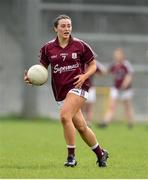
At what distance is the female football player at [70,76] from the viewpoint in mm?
10508

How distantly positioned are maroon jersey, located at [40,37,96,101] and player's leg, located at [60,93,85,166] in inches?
6.2

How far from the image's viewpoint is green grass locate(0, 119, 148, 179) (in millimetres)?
9781

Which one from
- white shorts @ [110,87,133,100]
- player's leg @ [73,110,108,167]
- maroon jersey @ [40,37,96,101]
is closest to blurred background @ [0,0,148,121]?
white shorts @ [110,87,133,100]

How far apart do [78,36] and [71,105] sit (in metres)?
15.7

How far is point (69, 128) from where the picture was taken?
10.4 m

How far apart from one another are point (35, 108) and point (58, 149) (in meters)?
11.4

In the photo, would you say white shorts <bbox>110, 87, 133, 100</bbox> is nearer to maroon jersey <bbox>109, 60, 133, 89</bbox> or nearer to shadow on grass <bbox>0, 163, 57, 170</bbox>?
maroon jersey <bbox>109, 60, 133, 89</bbox>

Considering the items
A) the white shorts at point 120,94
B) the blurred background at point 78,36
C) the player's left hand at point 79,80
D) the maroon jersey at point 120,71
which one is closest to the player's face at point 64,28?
the player's left hand at point 79,80

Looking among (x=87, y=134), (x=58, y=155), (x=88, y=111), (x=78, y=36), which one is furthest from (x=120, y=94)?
(x=87, y=134)

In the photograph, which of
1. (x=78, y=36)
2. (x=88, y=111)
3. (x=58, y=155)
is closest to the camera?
(x=58, y=155)

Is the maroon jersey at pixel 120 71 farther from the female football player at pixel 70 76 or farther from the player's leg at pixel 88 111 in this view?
the female football player at pixel 70 76

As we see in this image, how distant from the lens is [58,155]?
498 inches

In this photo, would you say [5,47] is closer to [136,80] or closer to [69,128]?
[136,80]

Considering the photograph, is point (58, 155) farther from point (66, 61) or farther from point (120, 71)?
point (120, 71)
